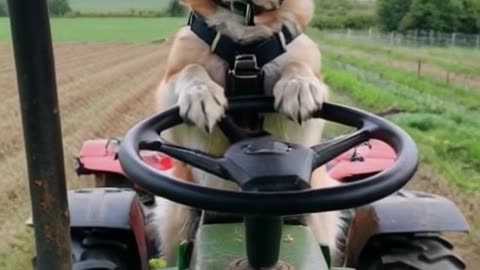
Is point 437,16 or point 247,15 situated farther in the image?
point 437,16

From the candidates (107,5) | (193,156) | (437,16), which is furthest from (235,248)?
(107,5)

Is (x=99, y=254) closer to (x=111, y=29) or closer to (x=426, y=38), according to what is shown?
(x=426, y=38)

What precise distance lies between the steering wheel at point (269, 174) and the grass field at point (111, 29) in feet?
114

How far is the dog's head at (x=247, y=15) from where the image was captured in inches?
127

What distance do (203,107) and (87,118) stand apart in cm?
983

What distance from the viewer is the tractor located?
59.7 inches

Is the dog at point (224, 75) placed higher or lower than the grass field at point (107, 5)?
higher

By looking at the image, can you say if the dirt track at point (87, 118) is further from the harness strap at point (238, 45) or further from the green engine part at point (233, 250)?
the green engine part at point (233, 250)

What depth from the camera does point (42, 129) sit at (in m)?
1.51

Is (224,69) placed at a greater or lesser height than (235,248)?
greater

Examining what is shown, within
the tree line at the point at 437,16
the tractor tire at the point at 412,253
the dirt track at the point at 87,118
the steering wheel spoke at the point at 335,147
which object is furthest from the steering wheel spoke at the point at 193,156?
the tree line at the point at 437,16

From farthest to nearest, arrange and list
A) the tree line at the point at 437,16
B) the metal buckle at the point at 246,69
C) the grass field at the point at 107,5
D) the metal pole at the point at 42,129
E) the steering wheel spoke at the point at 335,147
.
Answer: the grass field at the point at 107,5
the tree line at the point at 437,16
the metal buckle at the point at 246,69
the steering wheel spoke at the point at 335,147
the metal pole at the point at 42,129

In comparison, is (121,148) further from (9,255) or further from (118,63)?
(118,63)

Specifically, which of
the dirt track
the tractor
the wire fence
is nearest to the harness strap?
the tractor
